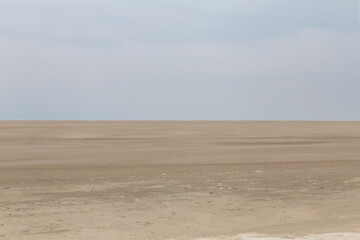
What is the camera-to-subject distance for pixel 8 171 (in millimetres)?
19922

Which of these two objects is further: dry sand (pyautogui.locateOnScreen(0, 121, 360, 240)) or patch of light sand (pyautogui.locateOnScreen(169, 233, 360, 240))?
dry sand (pyautogui.locateOnScreen(0, 121, 360, 240))

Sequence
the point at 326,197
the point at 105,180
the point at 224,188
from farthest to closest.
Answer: the point at 105,180
the point at 224,188
the point at 326,197

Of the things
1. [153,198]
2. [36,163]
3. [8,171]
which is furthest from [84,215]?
[36,163]

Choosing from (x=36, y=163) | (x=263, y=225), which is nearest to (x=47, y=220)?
(x=263, y=225)

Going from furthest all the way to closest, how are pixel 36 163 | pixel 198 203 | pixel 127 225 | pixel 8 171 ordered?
1. pixel 36 163
2. pixel 8 171
3. pixel 198 203
4. pixel 127 225

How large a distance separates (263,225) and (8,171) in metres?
11.8

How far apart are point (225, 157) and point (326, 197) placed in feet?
38.8

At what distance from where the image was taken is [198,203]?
Result: 1297 centimetres

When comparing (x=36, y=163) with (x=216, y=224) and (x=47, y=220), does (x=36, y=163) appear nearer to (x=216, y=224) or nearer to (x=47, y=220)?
(x=47, y=220)

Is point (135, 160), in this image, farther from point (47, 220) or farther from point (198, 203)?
point (47, 220)

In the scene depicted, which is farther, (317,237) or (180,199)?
(180,199)

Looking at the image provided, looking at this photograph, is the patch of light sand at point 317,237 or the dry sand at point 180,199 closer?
the patch of light sand at point 317,237

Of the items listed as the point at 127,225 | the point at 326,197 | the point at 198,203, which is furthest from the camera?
the point at 326,197

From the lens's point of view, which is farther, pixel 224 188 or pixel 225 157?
pixel 225 157
